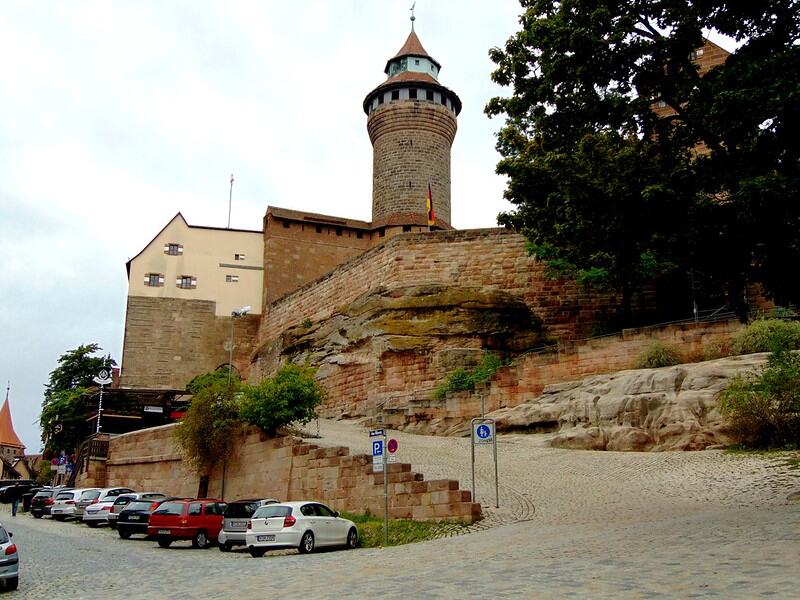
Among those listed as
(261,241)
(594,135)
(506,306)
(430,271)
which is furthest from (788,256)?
(261,241)

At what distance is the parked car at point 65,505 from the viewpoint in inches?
1169

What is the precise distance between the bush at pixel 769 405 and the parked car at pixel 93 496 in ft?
60.6

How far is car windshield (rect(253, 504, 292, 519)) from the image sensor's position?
1698 cm

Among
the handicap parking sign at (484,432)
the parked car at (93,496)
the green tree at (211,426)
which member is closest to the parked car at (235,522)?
the handicap parking sign at (484,432)

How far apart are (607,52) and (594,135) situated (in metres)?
1.47

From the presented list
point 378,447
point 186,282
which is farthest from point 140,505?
point 186,282

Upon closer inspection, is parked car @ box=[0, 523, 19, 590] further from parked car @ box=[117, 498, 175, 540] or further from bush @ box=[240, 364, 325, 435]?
bush @ box=[240, 364, 325, 435]

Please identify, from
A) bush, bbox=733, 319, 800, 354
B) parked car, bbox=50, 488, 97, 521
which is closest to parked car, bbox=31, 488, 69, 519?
parked car, bbox=50, 488, 97, 521

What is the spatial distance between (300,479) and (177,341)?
3252 cm

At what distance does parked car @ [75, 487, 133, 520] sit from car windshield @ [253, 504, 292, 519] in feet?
40.3

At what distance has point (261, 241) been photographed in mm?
56438

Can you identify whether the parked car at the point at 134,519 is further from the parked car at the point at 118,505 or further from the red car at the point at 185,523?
the parked car at the point at 118,505

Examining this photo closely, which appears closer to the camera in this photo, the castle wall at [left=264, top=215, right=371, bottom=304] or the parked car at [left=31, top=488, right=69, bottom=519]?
the parked car at [left=31, top=488, right=69, bottom=519]

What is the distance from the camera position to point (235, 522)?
62.1 feet
